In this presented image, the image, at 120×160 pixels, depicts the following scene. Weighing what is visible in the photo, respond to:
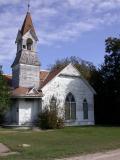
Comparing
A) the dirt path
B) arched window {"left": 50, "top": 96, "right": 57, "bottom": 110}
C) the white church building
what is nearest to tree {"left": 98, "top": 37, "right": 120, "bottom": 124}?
the white church building

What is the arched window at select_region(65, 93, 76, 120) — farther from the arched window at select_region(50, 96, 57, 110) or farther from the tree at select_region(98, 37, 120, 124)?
the tree at select_region(98, 37, 120, 124)

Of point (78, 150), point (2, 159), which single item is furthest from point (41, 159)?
point (78, 150)

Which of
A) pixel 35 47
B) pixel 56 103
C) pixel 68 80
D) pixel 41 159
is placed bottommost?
pixel 41 159

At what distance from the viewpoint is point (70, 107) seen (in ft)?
133

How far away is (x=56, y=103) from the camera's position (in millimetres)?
39000

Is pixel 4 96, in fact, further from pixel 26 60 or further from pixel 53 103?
pixel 26 60

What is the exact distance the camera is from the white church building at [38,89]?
37.8m

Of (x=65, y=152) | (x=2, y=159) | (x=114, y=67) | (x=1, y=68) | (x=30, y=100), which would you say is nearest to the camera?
(x=2, y=159)

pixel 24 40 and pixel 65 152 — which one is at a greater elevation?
pixel 24 40

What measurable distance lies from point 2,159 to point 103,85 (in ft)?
103

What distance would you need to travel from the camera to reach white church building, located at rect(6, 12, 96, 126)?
37.8m

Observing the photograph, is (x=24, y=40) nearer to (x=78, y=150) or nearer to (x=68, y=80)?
(x=68, y=80)

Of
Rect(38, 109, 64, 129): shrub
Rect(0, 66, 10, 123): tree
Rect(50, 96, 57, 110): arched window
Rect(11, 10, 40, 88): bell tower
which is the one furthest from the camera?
Rect(11, 10, 40, 88): bell tower

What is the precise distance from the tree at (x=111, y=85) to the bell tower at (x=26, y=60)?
29.4ft
